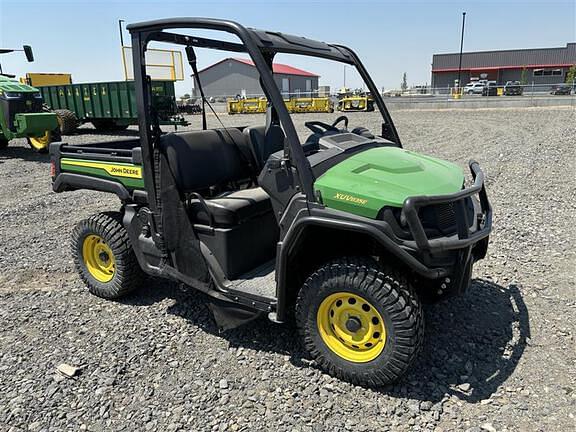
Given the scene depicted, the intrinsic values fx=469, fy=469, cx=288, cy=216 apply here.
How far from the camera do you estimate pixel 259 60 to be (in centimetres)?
277

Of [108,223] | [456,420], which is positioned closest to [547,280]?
[456,420]

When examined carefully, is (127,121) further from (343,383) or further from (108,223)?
(343,383)

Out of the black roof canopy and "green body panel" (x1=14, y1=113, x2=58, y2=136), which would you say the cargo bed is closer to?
the black roof canopy

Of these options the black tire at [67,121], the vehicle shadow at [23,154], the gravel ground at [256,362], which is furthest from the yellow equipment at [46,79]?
the gravel ground at [256,362]

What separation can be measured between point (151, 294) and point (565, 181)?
6938mm

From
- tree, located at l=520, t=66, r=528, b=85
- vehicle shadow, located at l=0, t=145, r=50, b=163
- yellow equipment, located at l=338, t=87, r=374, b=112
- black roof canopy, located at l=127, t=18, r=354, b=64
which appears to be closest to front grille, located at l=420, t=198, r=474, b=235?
black roof canopy, located at l=127, t=18, r=354, b=64

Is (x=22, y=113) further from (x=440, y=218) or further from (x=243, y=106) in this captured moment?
(x=243, y=106)

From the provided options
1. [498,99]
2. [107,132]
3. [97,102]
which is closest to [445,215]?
[97,102]

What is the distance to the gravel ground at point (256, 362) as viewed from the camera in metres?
2.65

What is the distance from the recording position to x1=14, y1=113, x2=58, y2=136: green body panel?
11.3 metres

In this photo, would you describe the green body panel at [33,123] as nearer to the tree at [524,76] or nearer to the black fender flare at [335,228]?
the black fender flare at [335,228]

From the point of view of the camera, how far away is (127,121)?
55.7 feet

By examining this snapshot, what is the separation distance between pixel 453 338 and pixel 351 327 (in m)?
0.99

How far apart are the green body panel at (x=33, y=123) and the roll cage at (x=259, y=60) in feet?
30.0
